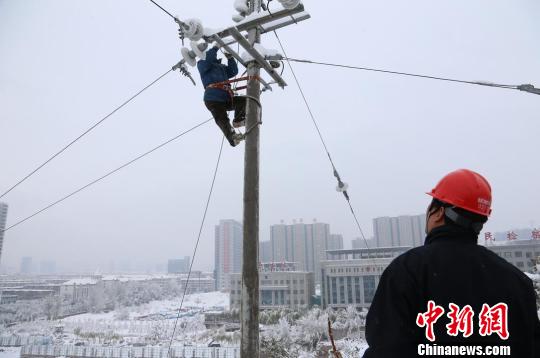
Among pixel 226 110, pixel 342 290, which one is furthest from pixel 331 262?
pixel 226 110

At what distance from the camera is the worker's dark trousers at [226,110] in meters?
4.57

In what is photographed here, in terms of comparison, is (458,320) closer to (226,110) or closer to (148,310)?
(226,110)

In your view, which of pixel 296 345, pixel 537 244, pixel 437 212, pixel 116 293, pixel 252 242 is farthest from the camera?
pixel 116 293

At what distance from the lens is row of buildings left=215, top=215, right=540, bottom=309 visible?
4906 cm

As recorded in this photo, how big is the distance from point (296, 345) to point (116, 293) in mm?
85478

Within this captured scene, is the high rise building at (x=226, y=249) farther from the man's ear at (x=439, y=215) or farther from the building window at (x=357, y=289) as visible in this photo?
the man's ear at (x=439, y=215)

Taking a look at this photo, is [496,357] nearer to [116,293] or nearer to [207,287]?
[116,293]

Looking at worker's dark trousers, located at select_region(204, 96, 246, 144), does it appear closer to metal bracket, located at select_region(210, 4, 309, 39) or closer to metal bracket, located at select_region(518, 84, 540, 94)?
metal bracket, located at select_region(210, 4, 309, 39)

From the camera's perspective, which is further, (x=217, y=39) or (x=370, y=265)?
(x=370, y=265)

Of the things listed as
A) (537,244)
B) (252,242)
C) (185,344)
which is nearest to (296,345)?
(185,344)

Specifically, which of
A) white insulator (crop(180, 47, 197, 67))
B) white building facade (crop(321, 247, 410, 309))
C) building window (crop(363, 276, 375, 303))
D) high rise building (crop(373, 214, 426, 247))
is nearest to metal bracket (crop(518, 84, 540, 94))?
white insulator (crop(180, 47, 197, 67))

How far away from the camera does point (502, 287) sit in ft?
4.46

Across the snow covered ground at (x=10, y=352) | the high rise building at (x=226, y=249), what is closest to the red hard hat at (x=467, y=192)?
the snow covered ground at (x=10, y=352)

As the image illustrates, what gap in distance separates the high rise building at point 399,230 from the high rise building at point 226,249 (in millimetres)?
49568
